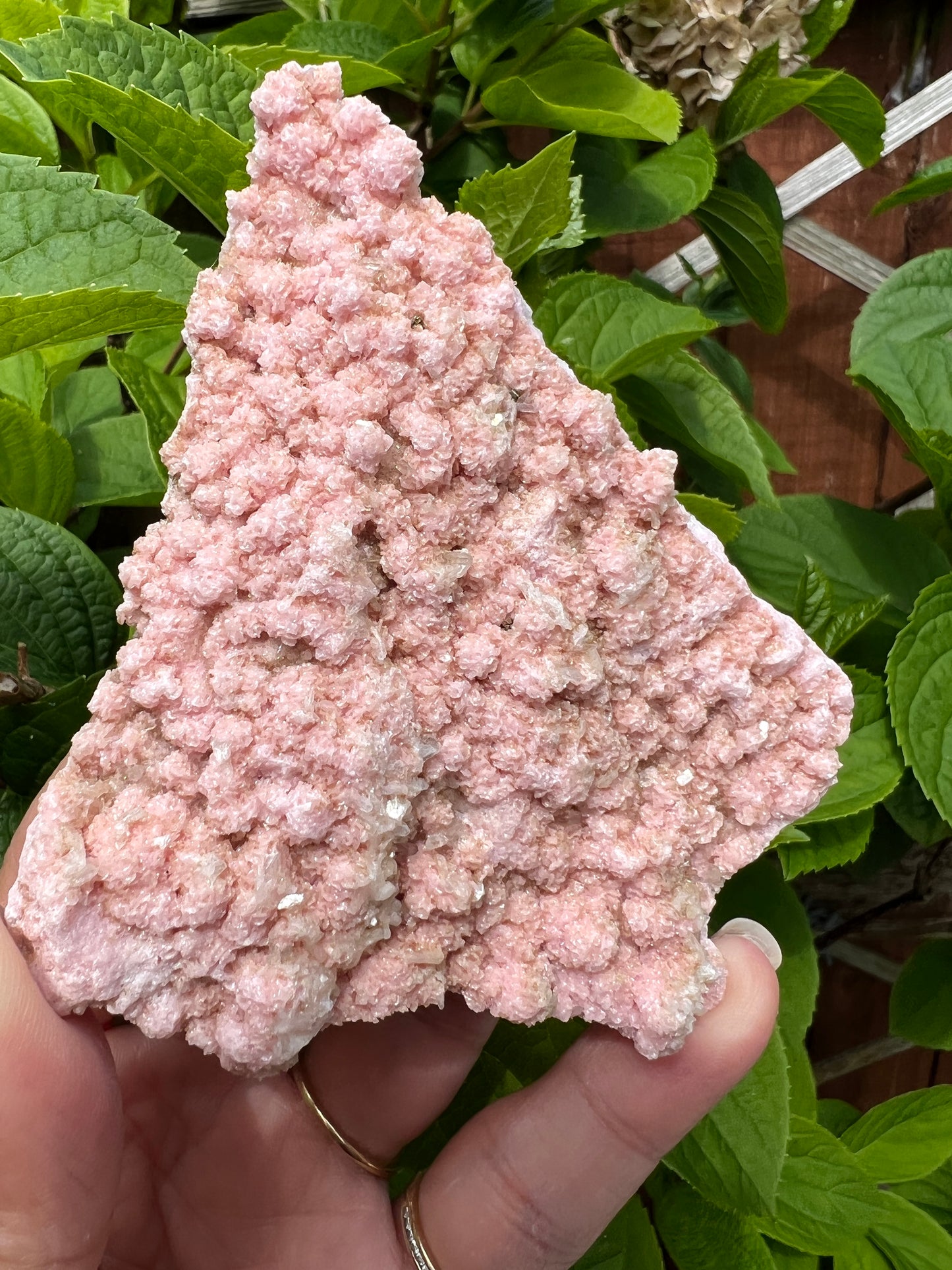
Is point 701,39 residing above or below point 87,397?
above

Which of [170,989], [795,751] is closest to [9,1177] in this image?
[170,989]

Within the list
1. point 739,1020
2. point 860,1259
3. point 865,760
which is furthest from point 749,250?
point 860,1259

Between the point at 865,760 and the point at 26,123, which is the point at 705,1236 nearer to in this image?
the point at 865,760

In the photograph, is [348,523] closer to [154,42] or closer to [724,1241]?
[154,42]

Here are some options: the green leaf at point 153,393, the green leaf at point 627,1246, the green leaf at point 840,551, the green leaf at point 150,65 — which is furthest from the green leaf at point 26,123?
the green leaf at point 627,1246

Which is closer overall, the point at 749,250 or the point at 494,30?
the point at 494,30

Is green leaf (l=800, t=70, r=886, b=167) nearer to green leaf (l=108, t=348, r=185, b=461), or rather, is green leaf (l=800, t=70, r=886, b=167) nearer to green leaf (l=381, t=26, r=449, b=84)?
green leaf (l=381, t=26, r=449, b=84)

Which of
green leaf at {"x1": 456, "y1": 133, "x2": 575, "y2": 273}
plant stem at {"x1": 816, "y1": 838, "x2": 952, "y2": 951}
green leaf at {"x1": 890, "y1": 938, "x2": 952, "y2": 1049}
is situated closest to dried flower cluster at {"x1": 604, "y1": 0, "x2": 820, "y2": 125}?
green leaf at {"x1": 456, "y1": 133, "x2": 575, "y2": 273}
